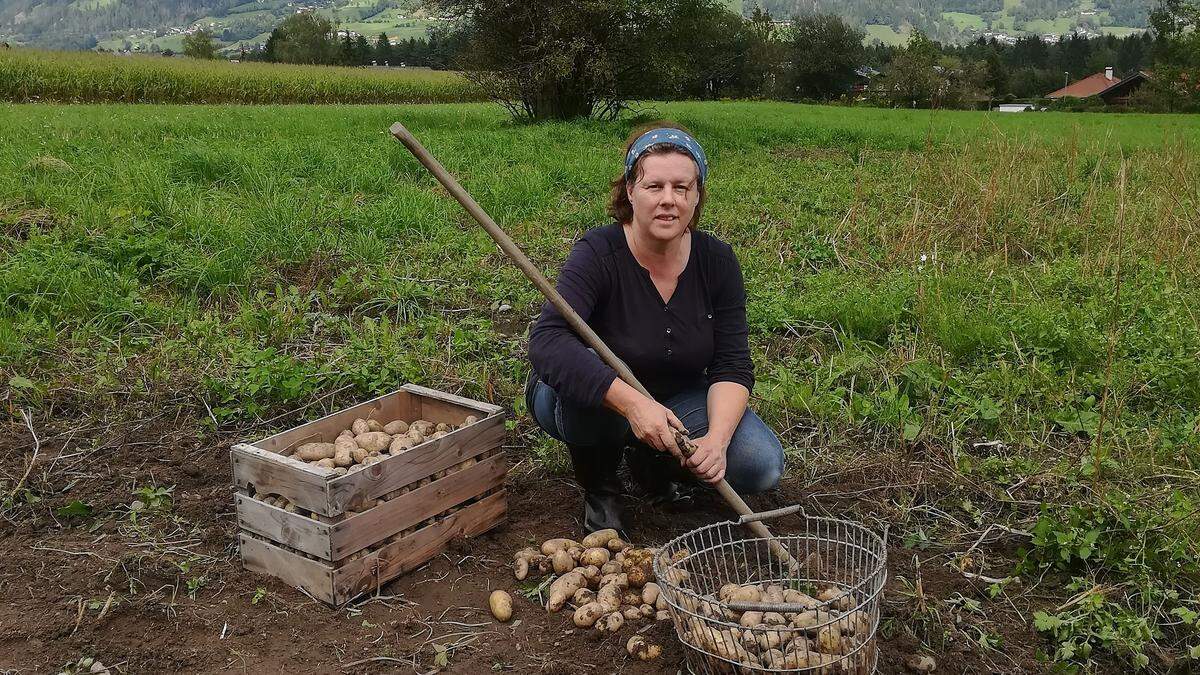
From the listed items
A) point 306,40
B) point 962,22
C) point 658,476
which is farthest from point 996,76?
point 962,22

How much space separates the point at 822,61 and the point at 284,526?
6020 cm

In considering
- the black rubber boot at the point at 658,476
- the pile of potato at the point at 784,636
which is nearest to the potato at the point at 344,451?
the black rubber boot at the point at 658,476

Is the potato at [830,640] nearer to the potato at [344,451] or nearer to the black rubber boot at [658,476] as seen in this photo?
the black rubber boot at [658,476]

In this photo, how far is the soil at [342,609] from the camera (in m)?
2.51

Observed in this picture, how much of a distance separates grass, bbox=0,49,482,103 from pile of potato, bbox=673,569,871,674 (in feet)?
71.6

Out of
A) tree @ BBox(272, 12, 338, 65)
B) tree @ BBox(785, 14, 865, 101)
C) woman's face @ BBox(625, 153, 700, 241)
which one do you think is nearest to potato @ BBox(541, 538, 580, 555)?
woman's face @ BBox(625, 153, 700, 241)

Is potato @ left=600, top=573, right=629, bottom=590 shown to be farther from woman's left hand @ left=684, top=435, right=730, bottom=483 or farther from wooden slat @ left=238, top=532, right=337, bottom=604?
wooden slat @ left=238, top=532, right=337, bottom=604

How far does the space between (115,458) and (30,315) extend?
59.3 inches

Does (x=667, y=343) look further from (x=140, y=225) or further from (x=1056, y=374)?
(x=140, y=225)

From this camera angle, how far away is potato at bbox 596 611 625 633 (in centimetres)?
255

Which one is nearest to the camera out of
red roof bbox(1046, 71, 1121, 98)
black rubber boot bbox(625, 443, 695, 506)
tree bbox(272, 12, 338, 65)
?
black rubber boot bbox(625, 443, 695, 506)

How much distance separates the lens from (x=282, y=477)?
2729mm

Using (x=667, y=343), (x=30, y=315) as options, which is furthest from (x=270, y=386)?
(x=667, y=343)

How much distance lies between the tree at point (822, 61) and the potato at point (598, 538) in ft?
192
